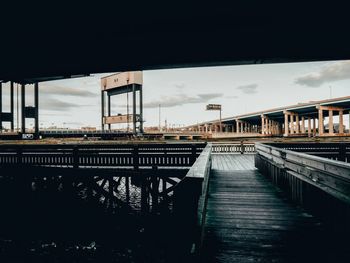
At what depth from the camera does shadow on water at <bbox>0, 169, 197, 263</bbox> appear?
8312mm

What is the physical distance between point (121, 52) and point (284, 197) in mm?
6851

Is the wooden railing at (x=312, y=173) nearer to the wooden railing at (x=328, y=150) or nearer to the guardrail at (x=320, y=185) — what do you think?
the guardrail at (x=320, y=185)

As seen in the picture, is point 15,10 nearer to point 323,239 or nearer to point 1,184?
point 323,239

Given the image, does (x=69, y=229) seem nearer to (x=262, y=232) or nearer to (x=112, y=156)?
(x=112, y=156)

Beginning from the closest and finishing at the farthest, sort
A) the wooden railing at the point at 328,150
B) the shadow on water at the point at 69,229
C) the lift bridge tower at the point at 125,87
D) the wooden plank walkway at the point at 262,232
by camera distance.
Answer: the wooden plank walkway at the point at 262,232
the shadow on water at the point at 69,229
the wooden railing at the point at 328,150
the lift bridge tower at the point at 125,87

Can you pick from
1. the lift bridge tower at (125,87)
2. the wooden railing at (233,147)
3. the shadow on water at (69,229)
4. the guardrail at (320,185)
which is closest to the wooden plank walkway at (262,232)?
the guardrail at (320,185)

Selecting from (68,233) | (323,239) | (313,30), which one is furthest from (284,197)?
(68,233)

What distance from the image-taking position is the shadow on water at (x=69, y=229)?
27.3ft

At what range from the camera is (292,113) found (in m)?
81.3

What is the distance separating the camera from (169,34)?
735 cm

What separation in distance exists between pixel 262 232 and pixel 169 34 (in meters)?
5.94

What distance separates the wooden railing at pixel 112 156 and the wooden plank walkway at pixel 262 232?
4.27 meters

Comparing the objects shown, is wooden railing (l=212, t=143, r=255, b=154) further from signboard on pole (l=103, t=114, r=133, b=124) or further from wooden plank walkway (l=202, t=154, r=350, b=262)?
signboard on pole (l=103, t=114, r=133, b=124)

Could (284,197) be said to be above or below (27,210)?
above
